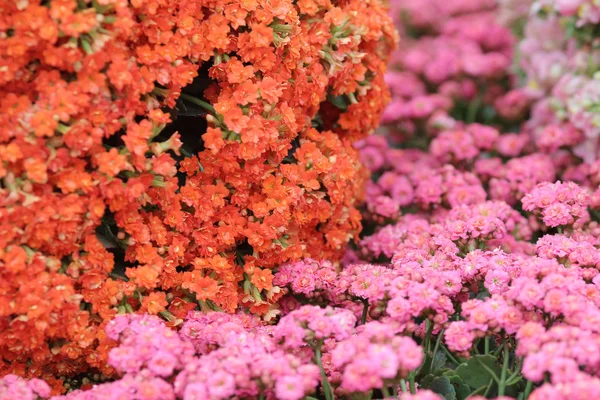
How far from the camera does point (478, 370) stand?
6.80 ft

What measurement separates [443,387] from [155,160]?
100cm

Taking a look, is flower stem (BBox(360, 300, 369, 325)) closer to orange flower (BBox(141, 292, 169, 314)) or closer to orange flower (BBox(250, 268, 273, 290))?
orange flower (BBox(250, 268, 273, 290))

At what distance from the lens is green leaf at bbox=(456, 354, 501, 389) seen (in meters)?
2.03

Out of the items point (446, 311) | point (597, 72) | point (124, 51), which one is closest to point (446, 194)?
point (597, 72)

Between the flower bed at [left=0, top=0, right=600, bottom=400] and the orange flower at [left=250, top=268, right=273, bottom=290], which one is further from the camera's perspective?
the orange flower at [left=250, top=268, right=273, bottom=290]

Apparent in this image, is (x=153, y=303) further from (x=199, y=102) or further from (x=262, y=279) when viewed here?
(x=199, y=102)

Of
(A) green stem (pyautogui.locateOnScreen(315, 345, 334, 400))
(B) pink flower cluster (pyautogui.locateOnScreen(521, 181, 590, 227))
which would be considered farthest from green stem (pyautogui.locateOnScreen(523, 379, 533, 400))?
(B) pink flower cluster (pyautogui.locateOnScreen(521, 181, 590, 227))

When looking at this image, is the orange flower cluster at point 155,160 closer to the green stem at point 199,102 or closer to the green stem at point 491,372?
the green stem at point 199,102

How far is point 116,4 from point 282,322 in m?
0.90

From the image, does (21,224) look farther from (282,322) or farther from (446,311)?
(446,311)

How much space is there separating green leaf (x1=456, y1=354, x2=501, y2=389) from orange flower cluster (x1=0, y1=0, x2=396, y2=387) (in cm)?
62

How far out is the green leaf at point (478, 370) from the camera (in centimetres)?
203

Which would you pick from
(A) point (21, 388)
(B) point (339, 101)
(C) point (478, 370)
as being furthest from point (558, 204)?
(A) point (21, 388)

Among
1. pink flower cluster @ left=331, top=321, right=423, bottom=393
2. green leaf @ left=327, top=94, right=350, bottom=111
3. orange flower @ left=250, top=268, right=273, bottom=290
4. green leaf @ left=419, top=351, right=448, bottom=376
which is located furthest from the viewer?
green leaf @ left=327, top=94, right=350, bottom=111
